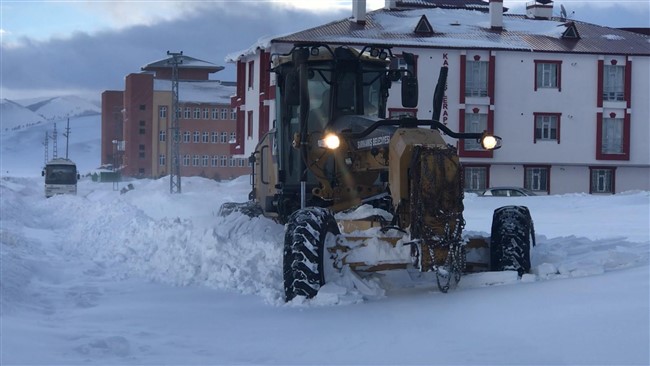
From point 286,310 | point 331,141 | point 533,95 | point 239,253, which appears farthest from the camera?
point 533,95

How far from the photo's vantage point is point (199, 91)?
10812 centimetres

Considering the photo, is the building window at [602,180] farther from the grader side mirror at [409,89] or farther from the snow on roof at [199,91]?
the snow on roof at [199,91]

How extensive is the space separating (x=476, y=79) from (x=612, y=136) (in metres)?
8.94

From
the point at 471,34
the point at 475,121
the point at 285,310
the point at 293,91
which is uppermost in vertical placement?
the point at 471,34

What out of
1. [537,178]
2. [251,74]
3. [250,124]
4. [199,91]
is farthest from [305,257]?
[199,91]

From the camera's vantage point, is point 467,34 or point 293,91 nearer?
point 293,91

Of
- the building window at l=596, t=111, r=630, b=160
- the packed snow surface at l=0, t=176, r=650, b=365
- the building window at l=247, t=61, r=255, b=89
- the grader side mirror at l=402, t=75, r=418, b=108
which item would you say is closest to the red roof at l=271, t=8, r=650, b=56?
the building window at l=596, t=111, r=630, b=160

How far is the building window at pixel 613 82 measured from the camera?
55281mm

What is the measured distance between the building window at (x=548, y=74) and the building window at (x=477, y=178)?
18.7 ft

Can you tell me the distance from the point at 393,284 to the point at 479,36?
44578mm

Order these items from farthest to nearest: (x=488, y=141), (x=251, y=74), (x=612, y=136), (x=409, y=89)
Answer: (x=251, y=74), (x=612, y=136), (x=409, y=89), (x=488, y=141)

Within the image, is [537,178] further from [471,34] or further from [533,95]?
[471,34]

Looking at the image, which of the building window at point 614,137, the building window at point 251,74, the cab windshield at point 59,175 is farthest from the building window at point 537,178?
the cab windshield at point 59,175

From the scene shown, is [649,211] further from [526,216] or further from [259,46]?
[259,46]
